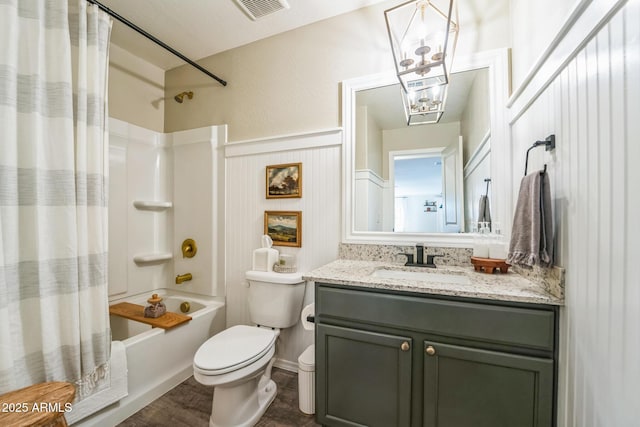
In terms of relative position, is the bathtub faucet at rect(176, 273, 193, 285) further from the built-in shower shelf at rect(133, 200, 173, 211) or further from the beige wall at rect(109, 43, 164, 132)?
the beige wall at rect(109, 43, 164, 132)

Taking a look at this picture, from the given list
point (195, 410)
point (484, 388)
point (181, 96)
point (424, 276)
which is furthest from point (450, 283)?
point (181, 96)

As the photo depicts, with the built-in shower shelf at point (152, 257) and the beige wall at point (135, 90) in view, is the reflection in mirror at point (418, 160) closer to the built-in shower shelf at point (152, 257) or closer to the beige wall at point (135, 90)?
the built-in shower shelf at point (152, 257)

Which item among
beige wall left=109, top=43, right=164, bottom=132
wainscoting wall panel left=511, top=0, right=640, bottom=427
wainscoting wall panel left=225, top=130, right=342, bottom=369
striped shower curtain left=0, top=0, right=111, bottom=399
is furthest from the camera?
beige wall left=109, top=43, right=164, bottom=132

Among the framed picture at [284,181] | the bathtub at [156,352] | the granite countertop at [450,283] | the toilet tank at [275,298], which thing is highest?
the framed picture at [284,181]

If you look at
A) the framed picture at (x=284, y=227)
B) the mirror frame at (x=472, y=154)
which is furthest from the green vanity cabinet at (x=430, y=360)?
the framed picture at (x=284, y=227)

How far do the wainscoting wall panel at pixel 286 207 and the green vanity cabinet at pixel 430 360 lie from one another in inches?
24.6

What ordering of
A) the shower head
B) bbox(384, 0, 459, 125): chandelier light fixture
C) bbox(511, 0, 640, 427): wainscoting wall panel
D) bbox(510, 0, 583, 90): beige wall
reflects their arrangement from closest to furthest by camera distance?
bbox(511, 0, 640, 427): wainscoting wall panel, bbox(510, 0, 583, 90): beige wall, bbox(384, 0, 459, 125): chandelier light fixture, the shower head

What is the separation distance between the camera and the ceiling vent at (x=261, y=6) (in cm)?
171

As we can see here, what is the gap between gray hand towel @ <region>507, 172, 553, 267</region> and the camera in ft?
3.22

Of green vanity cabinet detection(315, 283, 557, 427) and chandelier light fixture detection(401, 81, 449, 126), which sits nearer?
green vanity cabinet detection(315, 283, 557, 427)

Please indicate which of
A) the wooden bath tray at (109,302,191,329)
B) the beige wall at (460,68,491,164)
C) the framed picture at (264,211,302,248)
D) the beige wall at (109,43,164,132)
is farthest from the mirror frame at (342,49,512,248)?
the beige wall at (109,43,164,132)

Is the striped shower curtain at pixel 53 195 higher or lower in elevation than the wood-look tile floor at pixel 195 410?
higher

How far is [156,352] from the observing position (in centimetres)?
168

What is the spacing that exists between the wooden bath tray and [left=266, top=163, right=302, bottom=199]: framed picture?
42.1 inches
